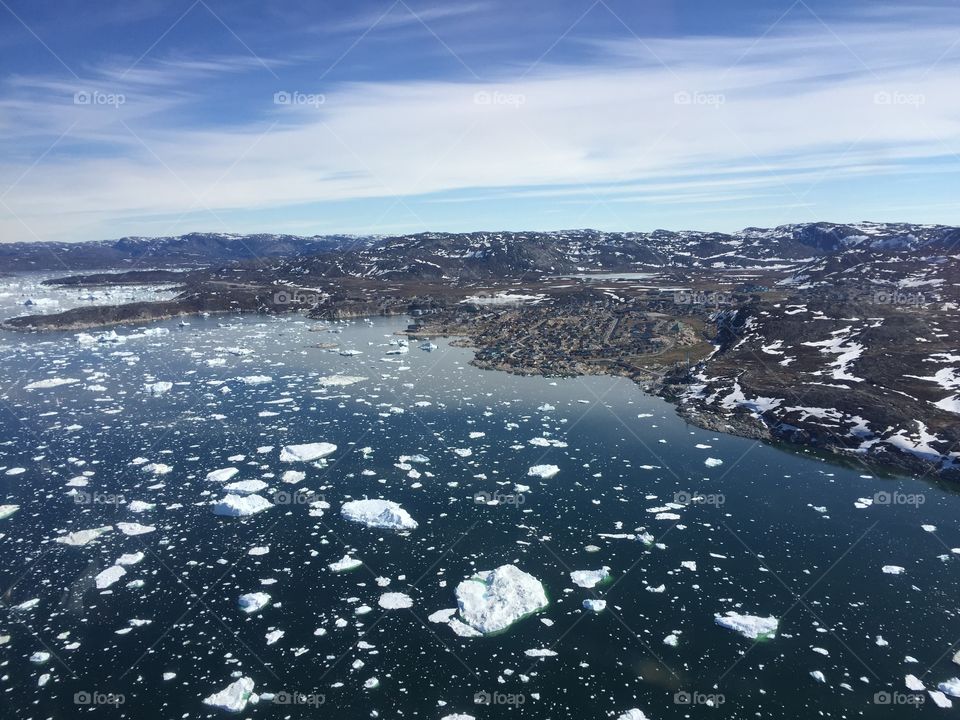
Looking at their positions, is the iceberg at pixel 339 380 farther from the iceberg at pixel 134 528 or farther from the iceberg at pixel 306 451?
the iceberg at pixel 134 528

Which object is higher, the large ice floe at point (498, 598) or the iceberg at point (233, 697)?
the iceberg at point (233, 697)

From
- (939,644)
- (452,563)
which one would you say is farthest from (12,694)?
(939,644)

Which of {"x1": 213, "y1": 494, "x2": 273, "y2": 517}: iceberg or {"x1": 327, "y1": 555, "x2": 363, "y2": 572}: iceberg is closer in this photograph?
{"x1": 327, "y1": 555, "x2": 363, "y2": 572}: iceberg

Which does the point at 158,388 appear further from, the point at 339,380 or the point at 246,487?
the point at 246,487

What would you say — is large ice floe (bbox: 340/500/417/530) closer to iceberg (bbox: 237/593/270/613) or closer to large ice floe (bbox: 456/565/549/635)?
large ice floe (bbox: 456/565/549/635)

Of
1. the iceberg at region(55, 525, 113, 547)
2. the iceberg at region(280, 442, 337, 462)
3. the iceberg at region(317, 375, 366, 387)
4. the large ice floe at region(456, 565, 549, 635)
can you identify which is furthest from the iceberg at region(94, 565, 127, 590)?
the iceberg at region(317, 375, 366, 387)

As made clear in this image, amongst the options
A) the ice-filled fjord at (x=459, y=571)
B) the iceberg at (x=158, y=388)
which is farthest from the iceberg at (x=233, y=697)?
the iceberg at (x=158, y=388)

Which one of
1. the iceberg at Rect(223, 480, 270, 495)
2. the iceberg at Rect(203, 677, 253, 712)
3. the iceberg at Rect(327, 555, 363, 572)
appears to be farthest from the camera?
the iceberg at Rect(223, 480, 270, 495)
